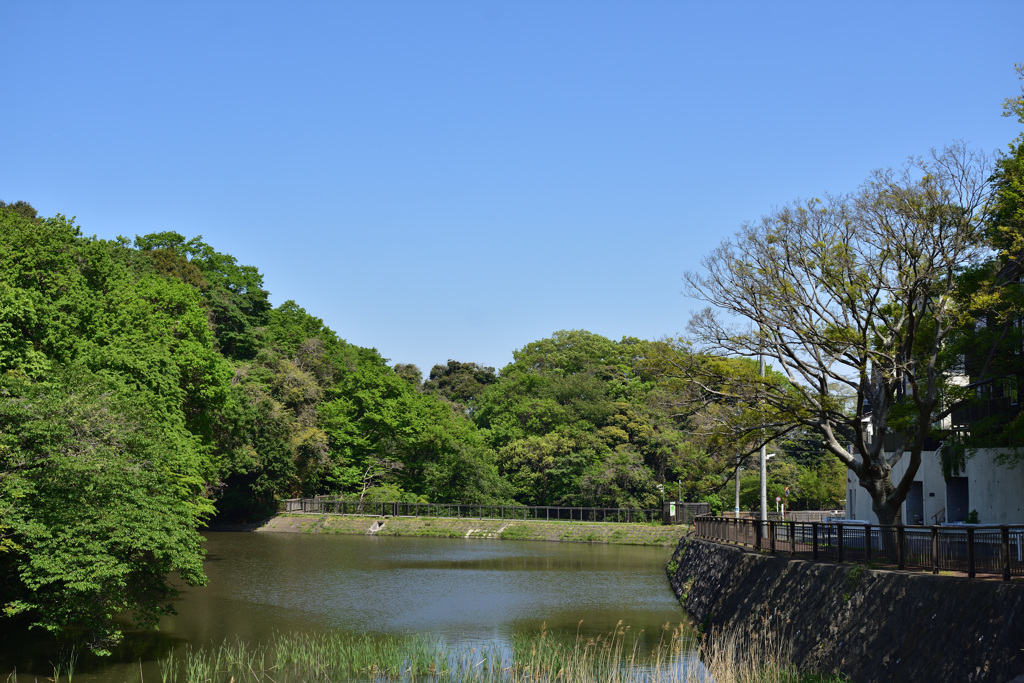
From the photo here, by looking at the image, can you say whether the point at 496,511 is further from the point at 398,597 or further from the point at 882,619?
the point at 882,619

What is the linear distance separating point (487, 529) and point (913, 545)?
4311 cm

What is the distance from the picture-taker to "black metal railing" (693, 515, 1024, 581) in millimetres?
11752

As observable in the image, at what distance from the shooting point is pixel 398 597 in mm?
27125

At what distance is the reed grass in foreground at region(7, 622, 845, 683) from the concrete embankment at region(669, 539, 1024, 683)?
0.58 metres

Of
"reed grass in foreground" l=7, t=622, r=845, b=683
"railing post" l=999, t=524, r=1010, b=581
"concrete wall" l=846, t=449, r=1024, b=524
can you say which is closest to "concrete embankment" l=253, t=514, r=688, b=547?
"concrete wall" l=846, t=449, r=1024, b=524

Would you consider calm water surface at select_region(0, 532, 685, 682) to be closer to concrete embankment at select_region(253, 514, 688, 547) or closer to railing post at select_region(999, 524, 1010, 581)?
concrete embankment at select_region(253, 514, 688, 547)

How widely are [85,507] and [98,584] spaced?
1.66 metres

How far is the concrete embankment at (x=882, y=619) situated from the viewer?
9.91m

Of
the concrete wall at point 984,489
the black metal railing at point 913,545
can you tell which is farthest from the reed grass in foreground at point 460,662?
the concrete wall at point 984,489

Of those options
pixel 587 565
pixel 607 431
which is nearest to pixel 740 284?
pixel 587 565

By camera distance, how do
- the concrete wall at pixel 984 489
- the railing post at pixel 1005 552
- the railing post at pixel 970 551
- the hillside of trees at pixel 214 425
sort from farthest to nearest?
the concrete wall at pixel 984 489
the hillside of trees at pixel 214 425
the railing post at pixel 970 551
the railing post at pixel 1005 552

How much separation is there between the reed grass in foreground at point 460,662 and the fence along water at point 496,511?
35587mm

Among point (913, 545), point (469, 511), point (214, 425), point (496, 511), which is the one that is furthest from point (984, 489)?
point (469, 511)

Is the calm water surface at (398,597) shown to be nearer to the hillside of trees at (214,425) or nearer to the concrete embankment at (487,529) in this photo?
the hillside of trees at (214,425)
